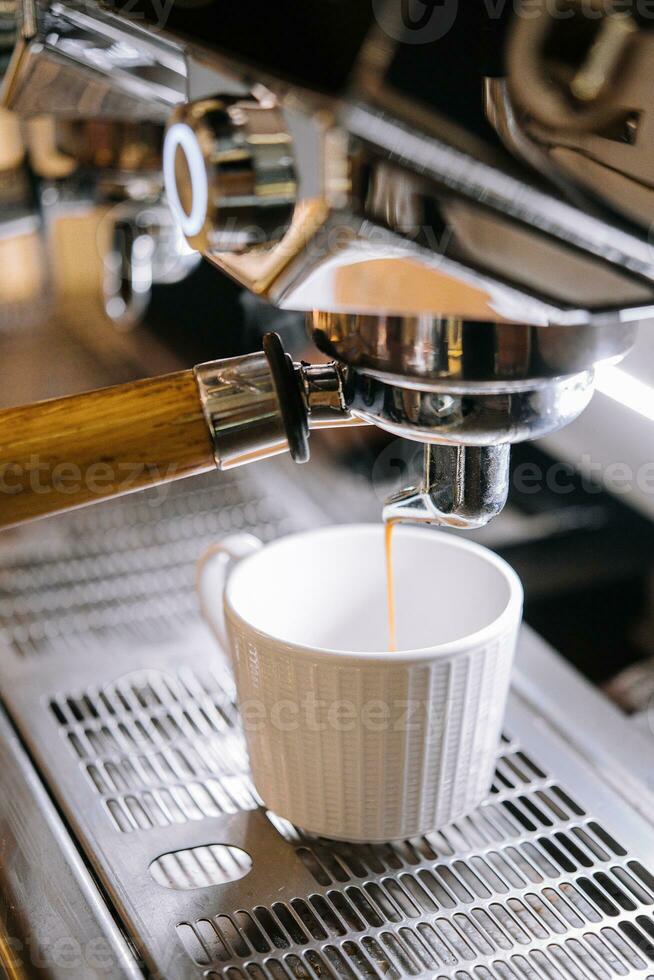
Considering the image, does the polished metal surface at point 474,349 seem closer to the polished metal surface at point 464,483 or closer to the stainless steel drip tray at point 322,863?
the polished metal surface at point 464,483

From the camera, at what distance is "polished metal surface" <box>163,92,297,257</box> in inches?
11.9

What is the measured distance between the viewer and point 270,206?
0.30m

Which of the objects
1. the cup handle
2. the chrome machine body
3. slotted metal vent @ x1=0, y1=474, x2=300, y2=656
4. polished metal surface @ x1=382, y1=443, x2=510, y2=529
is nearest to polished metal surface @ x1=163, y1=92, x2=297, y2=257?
the chrome machine body

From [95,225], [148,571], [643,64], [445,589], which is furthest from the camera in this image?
[95,225]

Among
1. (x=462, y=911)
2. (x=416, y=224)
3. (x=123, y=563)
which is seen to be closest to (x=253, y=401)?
(x=416, y=224)

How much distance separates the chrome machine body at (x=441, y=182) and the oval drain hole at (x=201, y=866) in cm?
24

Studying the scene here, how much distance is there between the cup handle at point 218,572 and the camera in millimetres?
532

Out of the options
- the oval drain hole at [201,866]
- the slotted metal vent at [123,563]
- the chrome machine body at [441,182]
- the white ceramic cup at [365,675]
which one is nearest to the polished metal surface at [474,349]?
the chrome machine body at [441,182]

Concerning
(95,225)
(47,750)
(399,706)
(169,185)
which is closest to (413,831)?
(399,706)

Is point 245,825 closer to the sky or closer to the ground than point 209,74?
closer to the ground

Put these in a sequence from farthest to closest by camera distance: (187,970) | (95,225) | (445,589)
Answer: (95,225) < (445,589) < (187,970)

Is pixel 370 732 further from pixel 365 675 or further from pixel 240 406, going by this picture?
pixel 240 406

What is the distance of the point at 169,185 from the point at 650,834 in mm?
351

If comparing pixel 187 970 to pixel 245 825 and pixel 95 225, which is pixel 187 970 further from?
pixel 95 225
